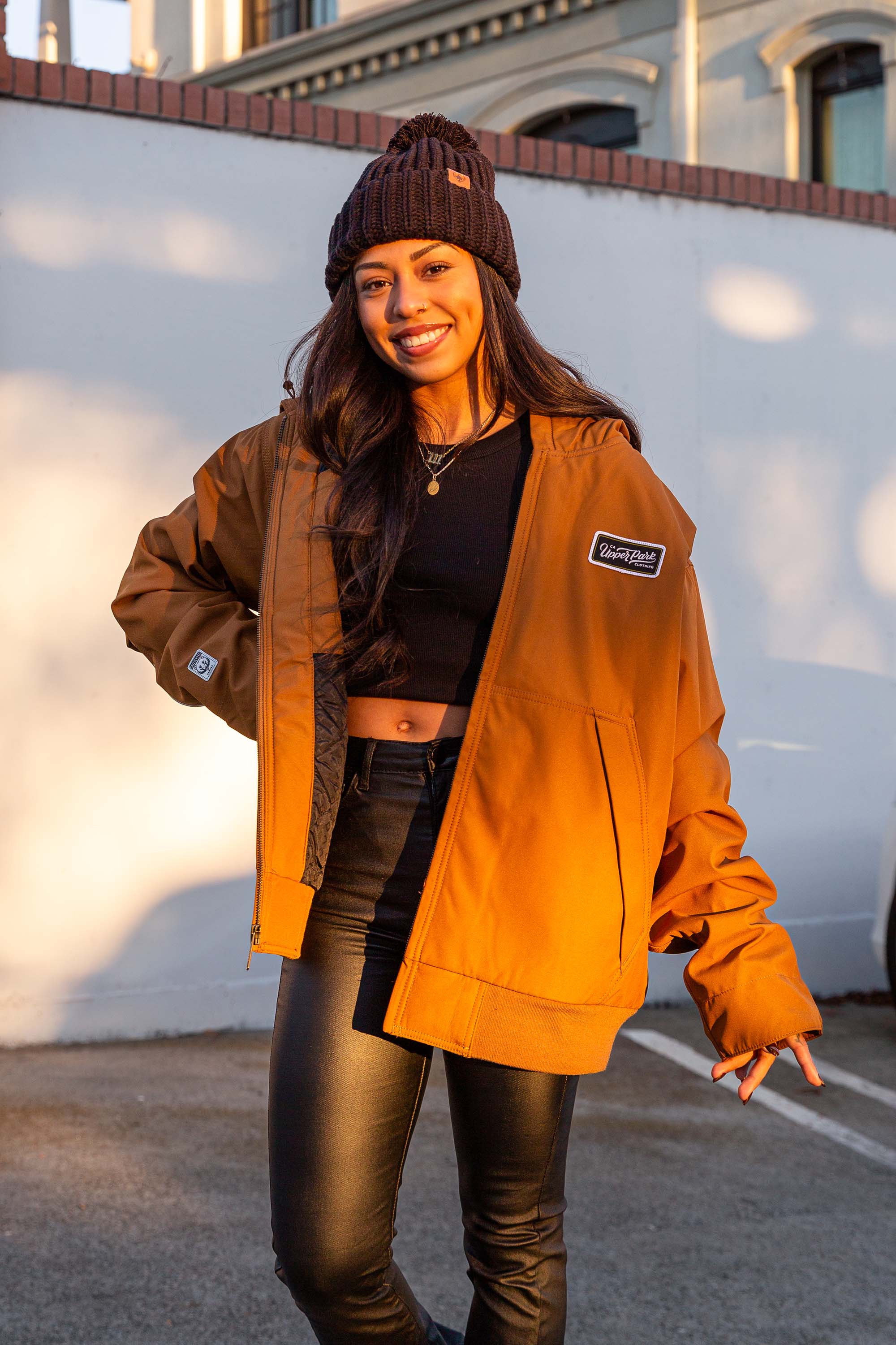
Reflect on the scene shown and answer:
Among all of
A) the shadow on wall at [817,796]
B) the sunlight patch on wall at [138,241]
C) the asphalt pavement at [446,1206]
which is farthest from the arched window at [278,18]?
the asphalt pavement at [446,1206]

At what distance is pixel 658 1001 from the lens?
19.5 ft

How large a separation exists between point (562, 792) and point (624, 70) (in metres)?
12.2

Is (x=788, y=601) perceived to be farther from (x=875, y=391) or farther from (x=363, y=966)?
(x=363, y=966)

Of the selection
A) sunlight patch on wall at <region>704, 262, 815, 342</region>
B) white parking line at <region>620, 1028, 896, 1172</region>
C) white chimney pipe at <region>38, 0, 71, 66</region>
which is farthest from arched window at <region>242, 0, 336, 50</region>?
white parking line at <region>620, 1028, 896, 1172</region>

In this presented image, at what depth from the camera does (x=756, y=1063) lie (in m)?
2.10

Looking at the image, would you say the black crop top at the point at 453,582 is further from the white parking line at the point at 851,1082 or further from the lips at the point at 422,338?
the white parking line at the point at 851,1082

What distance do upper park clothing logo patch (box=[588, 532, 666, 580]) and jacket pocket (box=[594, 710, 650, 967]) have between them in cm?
22

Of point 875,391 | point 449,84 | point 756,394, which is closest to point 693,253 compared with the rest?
point 756,394

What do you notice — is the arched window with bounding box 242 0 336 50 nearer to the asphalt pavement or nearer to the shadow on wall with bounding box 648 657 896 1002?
the shadow on wall with bounding box 648 657 896 1002

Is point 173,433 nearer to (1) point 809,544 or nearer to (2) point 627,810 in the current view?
(1) point 809,544

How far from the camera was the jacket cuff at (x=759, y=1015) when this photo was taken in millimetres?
2053

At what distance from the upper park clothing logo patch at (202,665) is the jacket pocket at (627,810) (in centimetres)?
65

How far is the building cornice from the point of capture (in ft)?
44.0

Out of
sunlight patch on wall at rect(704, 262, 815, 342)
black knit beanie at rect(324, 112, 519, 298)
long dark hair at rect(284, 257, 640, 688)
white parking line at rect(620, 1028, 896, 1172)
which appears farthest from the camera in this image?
sunlight patch on wall at rect(704, 262, 815, 342)
